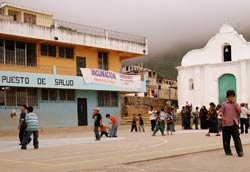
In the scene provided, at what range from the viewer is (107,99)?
37406mm

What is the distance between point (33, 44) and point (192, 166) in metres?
23.5

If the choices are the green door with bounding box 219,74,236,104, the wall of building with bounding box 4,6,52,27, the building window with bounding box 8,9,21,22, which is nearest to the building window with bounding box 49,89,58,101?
the wall of building with bounding box 4,6,52,27

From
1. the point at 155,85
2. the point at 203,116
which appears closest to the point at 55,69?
the point at 203,116

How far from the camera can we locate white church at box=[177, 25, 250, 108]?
48.8 m

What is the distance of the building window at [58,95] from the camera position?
1249 inches

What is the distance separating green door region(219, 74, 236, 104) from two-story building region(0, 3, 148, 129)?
1475cm

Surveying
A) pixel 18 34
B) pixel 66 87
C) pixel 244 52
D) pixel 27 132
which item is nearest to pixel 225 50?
pixel 244 52

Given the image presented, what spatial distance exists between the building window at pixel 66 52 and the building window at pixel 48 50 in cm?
65

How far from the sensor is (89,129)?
33.3 metres

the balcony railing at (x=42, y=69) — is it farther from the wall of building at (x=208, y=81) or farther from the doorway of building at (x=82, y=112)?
the wall of building at (x=208, y=81)

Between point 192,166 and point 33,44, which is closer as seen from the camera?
→ point 192,166

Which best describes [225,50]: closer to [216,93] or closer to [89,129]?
[216,93]

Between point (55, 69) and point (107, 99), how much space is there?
6.91 metres

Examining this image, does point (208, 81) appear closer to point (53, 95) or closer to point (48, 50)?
point (48, 50)
